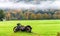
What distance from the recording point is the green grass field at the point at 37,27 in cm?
115

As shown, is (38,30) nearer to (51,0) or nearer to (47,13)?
(47,13)

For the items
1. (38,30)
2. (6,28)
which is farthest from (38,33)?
(6,28)

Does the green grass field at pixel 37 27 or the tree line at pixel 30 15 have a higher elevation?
the tree line at pixel 30 15

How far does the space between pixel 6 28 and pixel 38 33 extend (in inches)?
9.9

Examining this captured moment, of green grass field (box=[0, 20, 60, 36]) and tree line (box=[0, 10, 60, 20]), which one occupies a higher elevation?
tree line (box=[0, 10, 60, 20])

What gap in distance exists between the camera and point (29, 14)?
1183 millimetres

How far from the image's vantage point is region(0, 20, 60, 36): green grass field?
3.77 ft

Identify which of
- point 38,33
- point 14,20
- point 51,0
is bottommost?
point 38,33

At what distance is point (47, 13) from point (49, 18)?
0.14 feet

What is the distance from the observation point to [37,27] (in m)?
1.17

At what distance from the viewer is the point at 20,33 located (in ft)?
3.77

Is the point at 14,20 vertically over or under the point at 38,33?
over

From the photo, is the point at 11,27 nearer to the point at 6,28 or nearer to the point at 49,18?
the point at 6,28

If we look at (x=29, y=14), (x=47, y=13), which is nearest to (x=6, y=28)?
(x=29, y=14)
